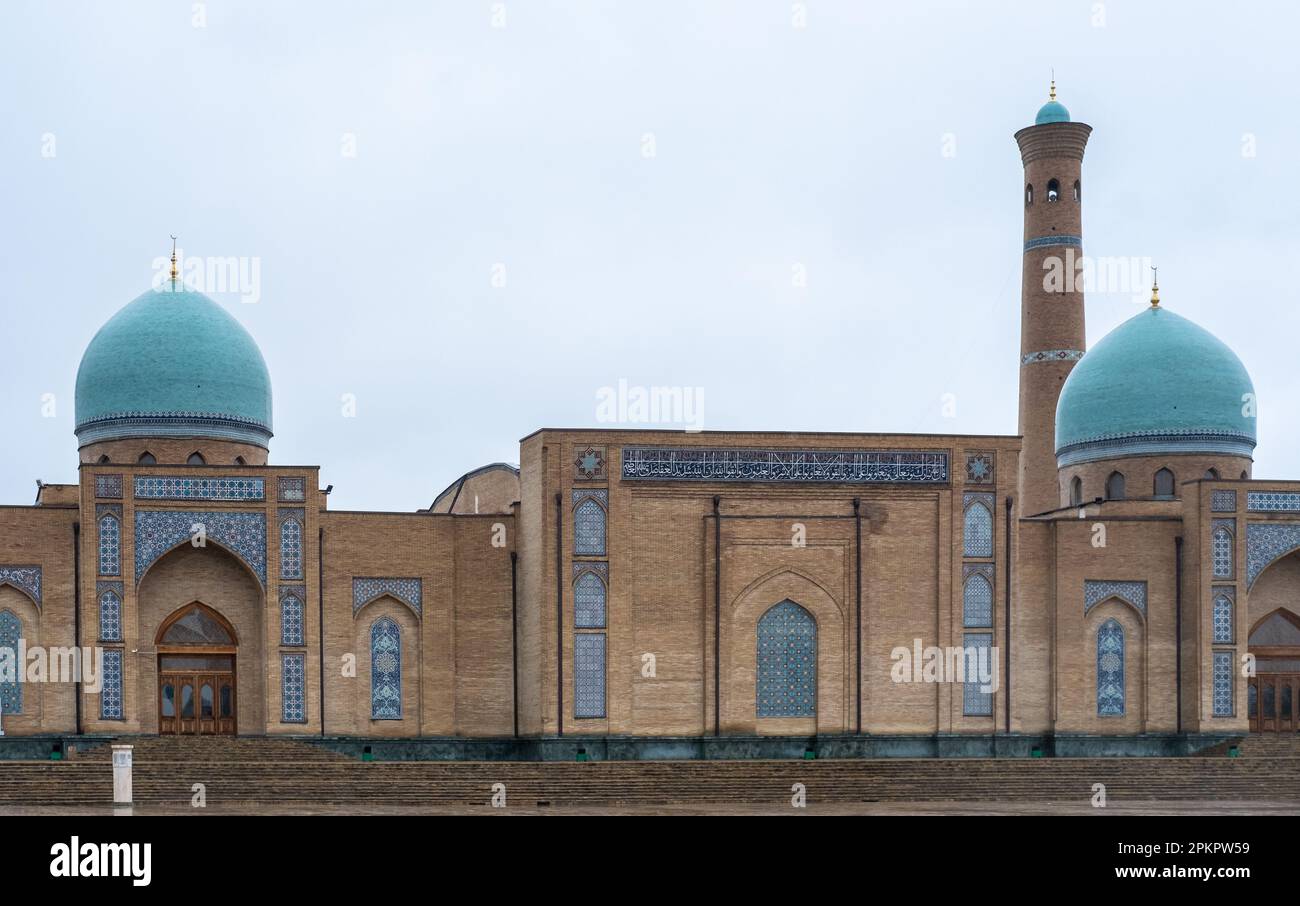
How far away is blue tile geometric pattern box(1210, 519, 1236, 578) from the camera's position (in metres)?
30.0

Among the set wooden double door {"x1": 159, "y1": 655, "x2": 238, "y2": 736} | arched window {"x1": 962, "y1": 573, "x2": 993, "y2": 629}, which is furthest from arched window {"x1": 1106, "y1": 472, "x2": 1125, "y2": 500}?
wooden double door {"x1": 159, "y1": 655, "x2": 238, "y2": 736}

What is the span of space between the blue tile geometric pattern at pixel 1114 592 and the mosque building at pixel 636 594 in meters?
0.03

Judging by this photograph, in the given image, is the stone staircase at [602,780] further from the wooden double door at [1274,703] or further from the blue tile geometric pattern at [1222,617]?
the wooden double door at [1274,703]

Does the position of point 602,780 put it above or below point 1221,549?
below

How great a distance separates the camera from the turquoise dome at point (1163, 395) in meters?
33.4

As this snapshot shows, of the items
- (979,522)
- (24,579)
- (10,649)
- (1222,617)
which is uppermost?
(979,522)

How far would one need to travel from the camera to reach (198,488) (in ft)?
90.5

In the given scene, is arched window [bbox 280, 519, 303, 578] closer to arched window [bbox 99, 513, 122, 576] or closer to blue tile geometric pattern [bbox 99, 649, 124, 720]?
arched window [bbox 99, 513, 122, 576]

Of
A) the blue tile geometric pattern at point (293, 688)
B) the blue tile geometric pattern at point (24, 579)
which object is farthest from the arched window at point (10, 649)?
the blue tile geometric pattern at point (293, 688)

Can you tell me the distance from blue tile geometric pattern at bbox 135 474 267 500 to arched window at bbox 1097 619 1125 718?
484 inches

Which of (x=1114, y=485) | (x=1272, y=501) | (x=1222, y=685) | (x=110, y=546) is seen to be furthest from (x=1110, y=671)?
(x=110, y=546)

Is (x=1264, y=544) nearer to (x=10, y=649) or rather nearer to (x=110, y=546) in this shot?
(x=110, y=546)

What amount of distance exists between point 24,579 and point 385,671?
4.99 metres
